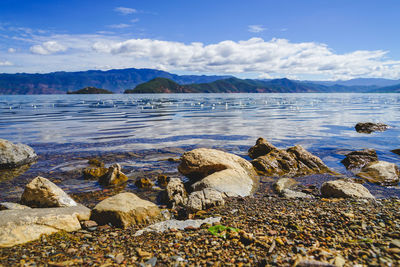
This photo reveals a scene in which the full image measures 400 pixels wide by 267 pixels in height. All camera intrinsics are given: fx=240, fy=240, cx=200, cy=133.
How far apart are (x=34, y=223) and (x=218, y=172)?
233 inches

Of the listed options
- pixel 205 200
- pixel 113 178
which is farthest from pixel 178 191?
pixel 113 178

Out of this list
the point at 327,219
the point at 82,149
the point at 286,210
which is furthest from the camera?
the point at 82,149

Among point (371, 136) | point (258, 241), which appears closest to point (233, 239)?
point (258, 241)

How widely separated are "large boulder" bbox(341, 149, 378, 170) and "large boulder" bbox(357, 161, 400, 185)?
1.35m

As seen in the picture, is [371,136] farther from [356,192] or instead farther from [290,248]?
[290,248]

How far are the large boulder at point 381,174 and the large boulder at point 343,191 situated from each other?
8.95ft

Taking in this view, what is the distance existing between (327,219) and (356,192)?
9.94ft

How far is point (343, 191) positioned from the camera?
25.6 ft

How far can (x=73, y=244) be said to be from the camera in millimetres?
4973

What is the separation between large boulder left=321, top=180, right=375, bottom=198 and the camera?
7708 millimetres

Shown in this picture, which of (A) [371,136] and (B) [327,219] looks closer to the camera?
(B) [327,219]

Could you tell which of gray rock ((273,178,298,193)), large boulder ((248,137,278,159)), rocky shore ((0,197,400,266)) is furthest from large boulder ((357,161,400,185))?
Answer: large boulder ((248,137,278,159))

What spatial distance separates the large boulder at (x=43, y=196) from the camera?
7.16 metres

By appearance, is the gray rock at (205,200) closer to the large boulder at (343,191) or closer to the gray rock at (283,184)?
the gray rock at (283,184)
